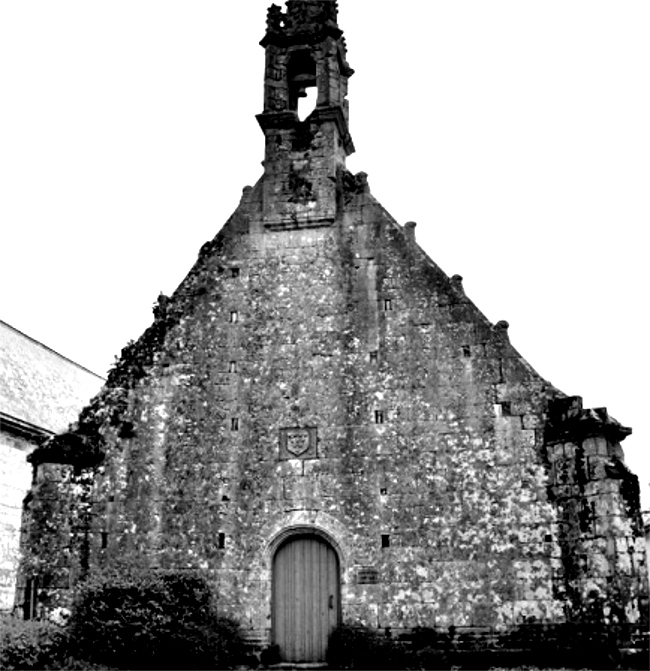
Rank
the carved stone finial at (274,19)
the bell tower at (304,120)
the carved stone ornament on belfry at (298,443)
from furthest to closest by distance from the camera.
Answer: the carved stone finial at (274,19)
the bell tower at (304,120)
the carved stone ornament on belfry at (298,443)

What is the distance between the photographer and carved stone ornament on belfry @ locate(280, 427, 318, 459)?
16125 mm

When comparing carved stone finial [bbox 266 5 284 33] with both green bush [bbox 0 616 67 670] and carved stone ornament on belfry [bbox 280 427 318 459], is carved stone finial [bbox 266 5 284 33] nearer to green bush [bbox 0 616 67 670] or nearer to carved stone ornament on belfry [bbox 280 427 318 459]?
carved stone ornament on belfry [bbox 280 427 318 459]

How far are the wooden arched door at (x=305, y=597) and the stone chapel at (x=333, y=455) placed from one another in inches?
1.5

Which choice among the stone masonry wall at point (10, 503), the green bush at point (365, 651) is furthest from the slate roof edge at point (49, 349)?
the green bush at point (365, 651)

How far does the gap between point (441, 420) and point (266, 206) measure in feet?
19.4

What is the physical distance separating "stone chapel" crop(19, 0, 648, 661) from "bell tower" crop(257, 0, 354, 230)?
76 mm

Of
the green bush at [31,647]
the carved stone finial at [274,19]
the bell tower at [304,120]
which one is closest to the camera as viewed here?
the green bush at [31,647]

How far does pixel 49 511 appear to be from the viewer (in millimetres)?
16250

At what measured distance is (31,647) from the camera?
13.2m

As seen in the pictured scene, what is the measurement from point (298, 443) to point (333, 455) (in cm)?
71

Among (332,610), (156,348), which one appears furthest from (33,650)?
(156,348)

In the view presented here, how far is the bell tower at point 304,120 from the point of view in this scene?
59.0 ft

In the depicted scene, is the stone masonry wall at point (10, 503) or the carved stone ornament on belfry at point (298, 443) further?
the stone masonry wall at point (10, 503)

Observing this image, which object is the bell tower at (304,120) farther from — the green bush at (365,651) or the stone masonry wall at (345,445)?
the green bush at (365,651)
